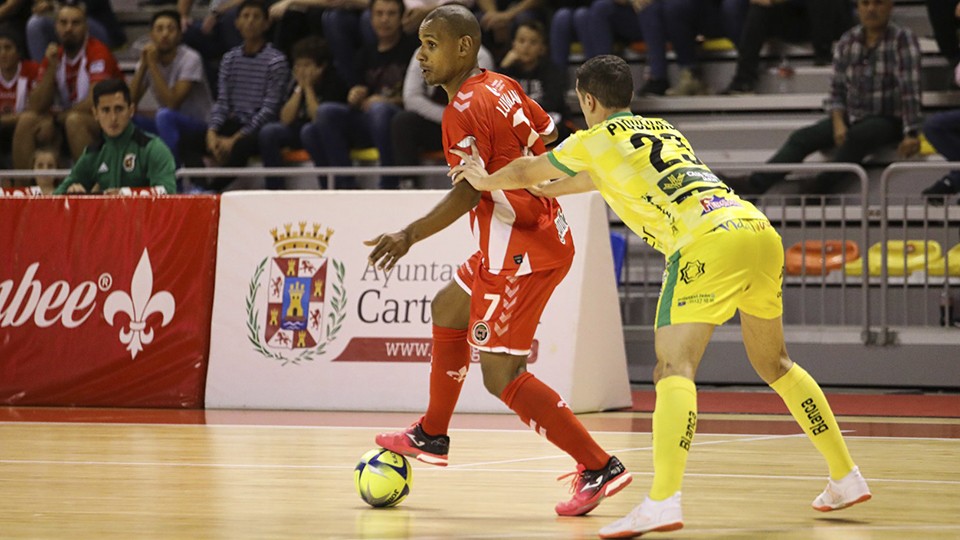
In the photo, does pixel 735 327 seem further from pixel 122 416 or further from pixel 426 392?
pixel 122 416

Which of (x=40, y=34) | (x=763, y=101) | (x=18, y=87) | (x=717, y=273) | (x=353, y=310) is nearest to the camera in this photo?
(x=717, y=273)

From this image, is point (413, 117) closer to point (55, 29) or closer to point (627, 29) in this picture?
point (627, 29)

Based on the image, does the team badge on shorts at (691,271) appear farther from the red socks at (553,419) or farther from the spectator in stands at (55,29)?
the spectator in stands at (55,29)

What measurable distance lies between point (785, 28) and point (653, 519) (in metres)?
10.5

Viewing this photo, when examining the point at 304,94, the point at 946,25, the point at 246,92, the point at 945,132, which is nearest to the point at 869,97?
the point at 945,132

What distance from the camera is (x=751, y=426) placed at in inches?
366

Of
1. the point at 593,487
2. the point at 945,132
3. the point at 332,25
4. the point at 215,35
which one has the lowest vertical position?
the point at 593,487

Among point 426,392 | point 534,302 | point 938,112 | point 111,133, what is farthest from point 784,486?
point 938,112

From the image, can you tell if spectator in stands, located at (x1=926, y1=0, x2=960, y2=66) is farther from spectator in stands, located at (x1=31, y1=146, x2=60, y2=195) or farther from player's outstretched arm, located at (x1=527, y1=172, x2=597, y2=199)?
player's outstretched arm, located at (x1=527, y1=172, x2=597, y2=199)

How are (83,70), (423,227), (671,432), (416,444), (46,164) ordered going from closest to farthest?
(671,432)
(423,227)
(416,444)
(46,164)
(83,70)

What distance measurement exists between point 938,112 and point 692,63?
2469 mm

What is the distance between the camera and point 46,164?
14539 millimetres

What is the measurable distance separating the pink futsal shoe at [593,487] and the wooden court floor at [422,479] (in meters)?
0.05

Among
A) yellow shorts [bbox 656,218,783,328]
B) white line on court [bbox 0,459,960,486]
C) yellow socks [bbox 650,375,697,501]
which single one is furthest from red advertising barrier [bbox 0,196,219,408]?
yellow socks [bbox 650,375,697,501]
